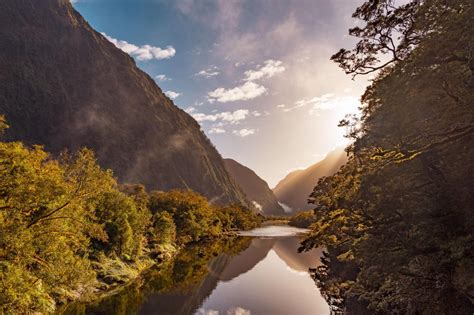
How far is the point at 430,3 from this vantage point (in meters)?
15.1

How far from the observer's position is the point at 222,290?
45188mm

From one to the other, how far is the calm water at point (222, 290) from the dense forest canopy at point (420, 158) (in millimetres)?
16234

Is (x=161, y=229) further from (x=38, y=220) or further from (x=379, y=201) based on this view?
(x=379, y=201)

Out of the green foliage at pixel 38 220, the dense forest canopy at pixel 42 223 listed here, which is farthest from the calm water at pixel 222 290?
the green foliage at pixel 38 220

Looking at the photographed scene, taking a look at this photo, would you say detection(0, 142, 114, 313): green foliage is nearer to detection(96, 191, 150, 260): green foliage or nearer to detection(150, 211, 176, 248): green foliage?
detection(96, 191, 150, 260): green foliage

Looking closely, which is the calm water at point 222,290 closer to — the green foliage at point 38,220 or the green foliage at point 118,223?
the green foliage at point 118,223

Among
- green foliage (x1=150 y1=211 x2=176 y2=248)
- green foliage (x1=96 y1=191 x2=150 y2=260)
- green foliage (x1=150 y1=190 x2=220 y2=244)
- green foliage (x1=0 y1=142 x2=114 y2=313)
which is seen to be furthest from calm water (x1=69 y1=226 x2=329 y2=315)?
green foliage (x1=150 y1=190 x2=220 y2=244)

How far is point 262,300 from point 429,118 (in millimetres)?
29183

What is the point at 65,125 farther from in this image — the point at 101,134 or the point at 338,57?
the point at 338,57

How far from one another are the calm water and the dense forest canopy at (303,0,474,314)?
53.3 feet

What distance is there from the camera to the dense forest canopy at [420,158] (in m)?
14.9

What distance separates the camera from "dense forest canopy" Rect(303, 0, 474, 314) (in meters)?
14.9

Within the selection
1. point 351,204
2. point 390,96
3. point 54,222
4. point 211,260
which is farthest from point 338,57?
point 211,260

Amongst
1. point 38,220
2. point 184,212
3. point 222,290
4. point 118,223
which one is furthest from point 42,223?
point 184,212
